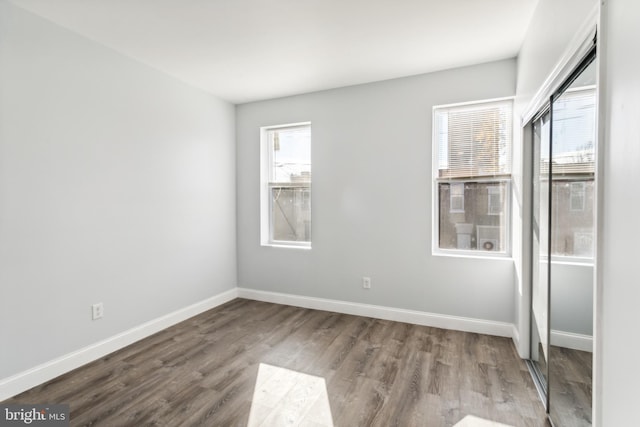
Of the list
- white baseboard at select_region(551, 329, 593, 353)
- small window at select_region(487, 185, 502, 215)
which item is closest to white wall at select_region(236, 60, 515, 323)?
small window at select_region(487, 185, 502, 215)

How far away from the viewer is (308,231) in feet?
13.4

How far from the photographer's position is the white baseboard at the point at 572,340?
54.4 inches

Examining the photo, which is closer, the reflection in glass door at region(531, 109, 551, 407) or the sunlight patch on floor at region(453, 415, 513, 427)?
the sunlight patch on floor at region(453, 415, 513, 427)

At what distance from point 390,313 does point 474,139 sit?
2061mm

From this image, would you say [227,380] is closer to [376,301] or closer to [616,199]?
[376,301]

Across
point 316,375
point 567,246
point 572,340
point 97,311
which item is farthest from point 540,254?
point 97,311

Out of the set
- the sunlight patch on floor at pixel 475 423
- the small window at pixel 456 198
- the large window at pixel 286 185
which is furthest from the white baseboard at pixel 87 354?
the small window at pixel 456 198

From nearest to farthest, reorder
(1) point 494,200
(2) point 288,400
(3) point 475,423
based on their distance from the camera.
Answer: (3) point 475,423 → (2) point 288,400 → (1) point 494,200

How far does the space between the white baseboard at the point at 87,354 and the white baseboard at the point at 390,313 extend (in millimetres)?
849

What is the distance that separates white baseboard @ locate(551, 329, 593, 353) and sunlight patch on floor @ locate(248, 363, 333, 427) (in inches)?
54.5

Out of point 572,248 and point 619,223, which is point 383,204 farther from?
point 619,223

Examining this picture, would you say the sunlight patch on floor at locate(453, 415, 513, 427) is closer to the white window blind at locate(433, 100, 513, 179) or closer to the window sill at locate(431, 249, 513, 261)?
the window sill at locate(431, 249, 513, 261)

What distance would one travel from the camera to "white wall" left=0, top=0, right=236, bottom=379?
7.21 ft

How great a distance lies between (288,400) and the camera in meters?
2.13
